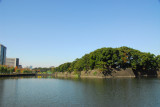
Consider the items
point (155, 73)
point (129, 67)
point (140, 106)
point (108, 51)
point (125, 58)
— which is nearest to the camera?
point (140, 106)

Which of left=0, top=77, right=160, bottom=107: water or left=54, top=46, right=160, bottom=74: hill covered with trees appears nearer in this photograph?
left=0, top=77, right=160, bottom=107: water

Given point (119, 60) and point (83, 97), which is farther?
point (119, 60)

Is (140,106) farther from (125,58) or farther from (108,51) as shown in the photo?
(125,58)

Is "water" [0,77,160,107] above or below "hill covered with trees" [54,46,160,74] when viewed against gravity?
below

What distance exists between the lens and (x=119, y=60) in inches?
3263

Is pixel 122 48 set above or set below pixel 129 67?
above

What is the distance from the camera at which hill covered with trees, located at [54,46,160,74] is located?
7906 cm

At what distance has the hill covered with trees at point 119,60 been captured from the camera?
79.1 m

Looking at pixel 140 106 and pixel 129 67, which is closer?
pixel 140 106

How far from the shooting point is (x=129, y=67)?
91.1 m

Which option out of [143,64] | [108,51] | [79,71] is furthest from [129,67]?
[79,71]

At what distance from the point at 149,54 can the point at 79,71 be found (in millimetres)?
49149

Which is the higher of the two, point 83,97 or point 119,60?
point 119,60

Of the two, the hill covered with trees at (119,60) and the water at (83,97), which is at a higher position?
the hill covered with trees at (119,60)
